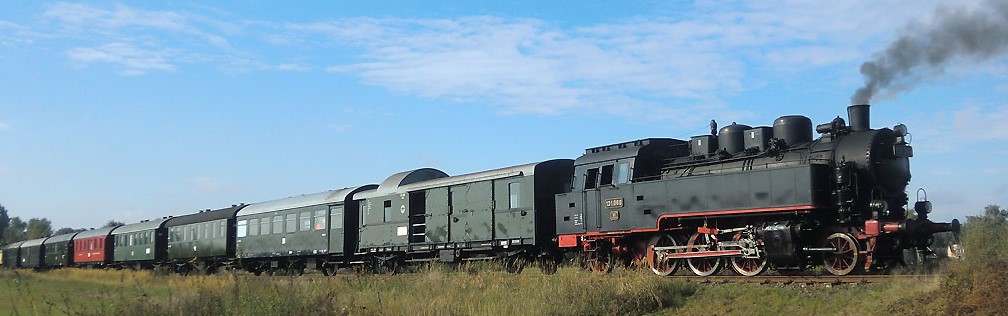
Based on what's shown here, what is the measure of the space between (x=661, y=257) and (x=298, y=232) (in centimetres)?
1547

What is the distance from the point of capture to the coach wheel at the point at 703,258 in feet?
52.3

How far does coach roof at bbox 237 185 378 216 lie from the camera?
26.8 meters

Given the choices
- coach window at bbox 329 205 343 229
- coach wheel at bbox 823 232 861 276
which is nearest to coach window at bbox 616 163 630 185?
coach wheel at bbox 823 232 861 276

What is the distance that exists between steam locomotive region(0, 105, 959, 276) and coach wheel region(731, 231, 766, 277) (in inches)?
1.5

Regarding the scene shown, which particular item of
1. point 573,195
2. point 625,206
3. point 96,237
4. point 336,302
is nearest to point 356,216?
point 573,195

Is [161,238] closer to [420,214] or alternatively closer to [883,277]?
[420,214]

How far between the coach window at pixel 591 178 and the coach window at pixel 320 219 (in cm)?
1127

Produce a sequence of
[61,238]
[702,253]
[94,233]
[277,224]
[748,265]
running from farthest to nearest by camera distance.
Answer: [61,238] < [94,233] < [277,224] < [702,253] < [748,265]

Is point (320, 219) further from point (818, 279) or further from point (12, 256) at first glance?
point (12, 256)

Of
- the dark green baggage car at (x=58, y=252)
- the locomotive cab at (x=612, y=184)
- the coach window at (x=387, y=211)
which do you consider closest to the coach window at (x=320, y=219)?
the coach window at (x=387, y=211)

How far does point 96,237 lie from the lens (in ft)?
146

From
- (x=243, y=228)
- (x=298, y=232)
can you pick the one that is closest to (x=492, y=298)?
(x=298, y=232)

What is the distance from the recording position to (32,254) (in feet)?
180

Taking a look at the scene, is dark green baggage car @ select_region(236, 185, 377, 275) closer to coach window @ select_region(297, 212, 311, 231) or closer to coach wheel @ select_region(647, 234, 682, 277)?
coach window @ select_region(297, 212, 311, 231)
